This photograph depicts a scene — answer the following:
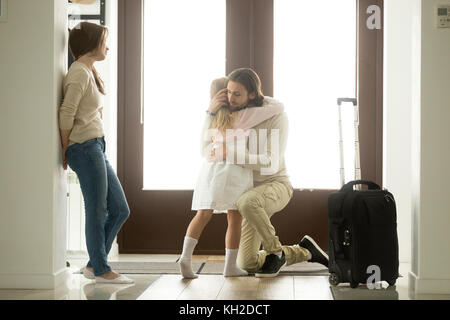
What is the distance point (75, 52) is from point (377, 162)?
2.03 meters

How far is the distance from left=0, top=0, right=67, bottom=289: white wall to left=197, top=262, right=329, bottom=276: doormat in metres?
0.91

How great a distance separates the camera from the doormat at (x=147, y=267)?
3465 mm

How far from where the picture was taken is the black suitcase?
9.21ft

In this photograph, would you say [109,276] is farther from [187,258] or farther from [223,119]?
[223,119]

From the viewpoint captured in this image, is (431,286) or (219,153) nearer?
(431,286)

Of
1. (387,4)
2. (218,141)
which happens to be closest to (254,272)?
(218,141)

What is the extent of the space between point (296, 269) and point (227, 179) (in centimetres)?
70

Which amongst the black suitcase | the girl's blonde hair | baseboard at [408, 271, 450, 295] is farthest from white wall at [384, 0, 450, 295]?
the girl's blonde hair

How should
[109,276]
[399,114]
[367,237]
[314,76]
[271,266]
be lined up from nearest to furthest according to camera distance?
[367,237] → [109,276] → [271,266] → [399,114] → [314,76]

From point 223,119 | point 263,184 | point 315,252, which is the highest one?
point 223,119

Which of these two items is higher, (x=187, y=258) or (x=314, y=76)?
(x=314, y=76)

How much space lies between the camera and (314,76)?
4125 mm

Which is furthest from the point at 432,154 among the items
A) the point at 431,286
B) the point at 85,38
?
the point at 85,38

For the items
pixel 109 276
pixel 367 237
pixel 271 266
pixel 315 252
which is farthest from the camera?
pixel 315 252
